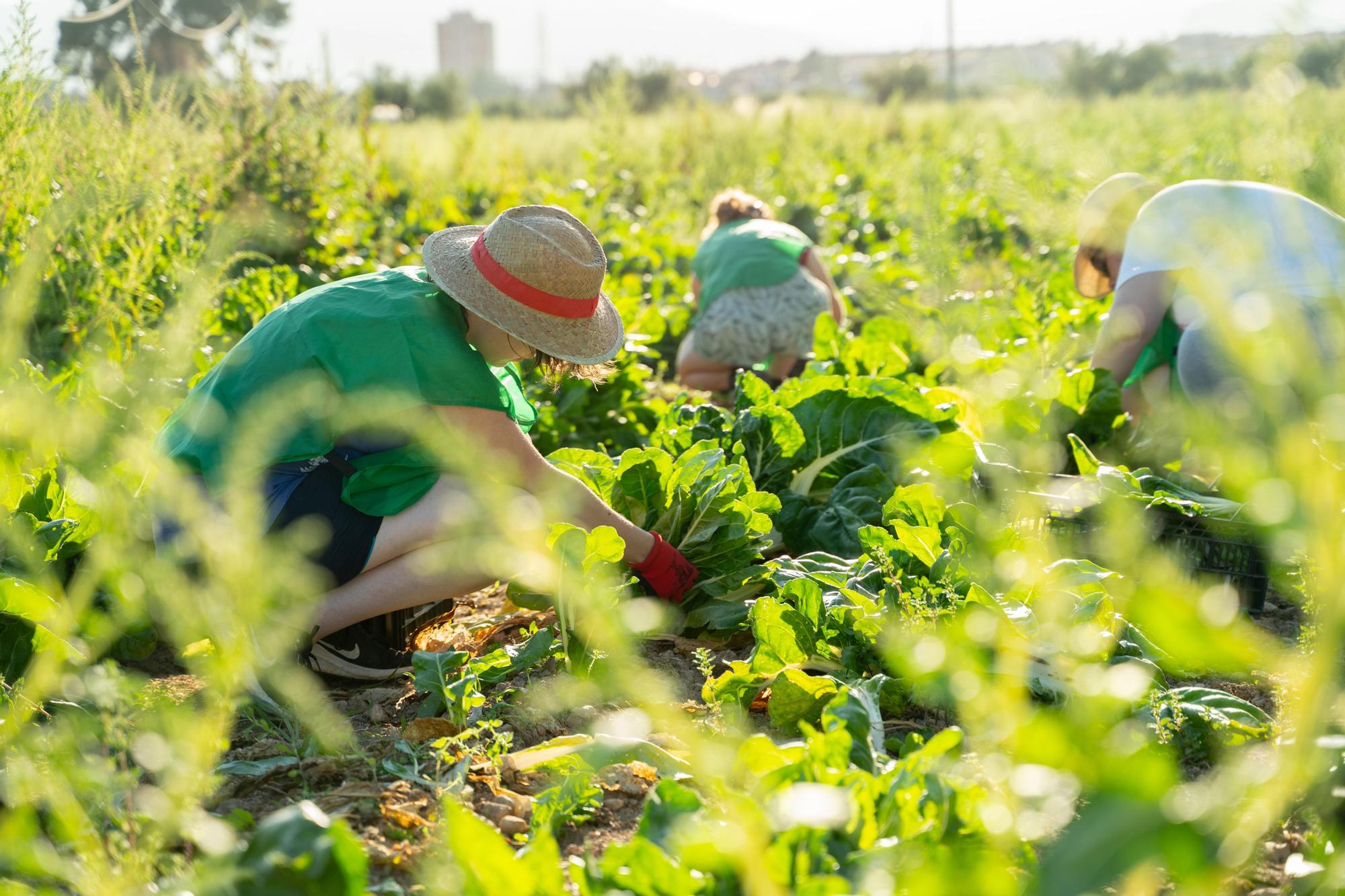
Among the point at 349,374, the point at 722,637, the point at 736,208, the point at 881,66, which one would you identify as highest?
the point at 881,66

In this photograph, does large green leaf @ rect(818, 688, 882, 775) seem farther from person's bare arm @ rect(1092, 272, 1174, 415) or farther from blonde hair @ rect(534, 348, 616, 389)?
person's bare arm @ rect(1092, 272, 1174, 415)

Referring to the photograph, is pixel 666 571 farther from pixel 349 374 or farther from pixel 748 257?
pixel 748 257

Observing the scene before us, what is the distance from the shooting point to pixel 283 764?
1930 millimetres

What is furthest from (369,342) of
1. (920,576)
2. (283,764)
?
(920,576)

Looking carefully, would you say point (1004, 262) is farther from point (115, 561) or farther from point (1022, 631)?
point (115, 561)

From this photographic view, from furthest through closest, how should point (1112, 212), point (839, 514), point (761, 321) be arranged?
1. point (761, 321)
2. point (1112, 212)
3. point (839, 514)

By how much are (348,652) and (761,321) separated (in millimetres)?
2817

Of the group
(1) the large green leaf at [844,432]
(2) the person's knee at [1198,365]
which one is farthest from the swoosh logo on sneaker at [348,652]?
(2) the person's knee at [1198,365]

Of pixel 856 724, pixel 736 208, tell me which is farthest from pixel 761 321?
pixel 856 724

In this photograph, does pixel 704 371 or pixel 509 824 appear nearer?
pixel 509 824

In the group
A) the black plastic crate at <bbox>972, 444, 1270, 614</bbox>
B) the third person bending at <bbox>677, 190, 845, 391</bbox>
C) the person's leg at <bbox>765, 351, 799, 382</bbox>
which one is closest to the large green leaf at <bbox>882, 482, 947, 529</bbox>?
the black plastic crate at <bbox>972, 444, 1270, 614</bbox>

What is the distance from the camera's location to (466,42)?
9000 cm

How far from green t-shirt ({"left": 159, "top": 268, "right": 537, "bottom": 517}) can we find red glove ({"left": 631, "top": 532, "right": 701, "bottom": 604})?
1.58ft

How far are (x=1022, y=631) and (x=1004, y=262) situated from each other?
486 centimetres
